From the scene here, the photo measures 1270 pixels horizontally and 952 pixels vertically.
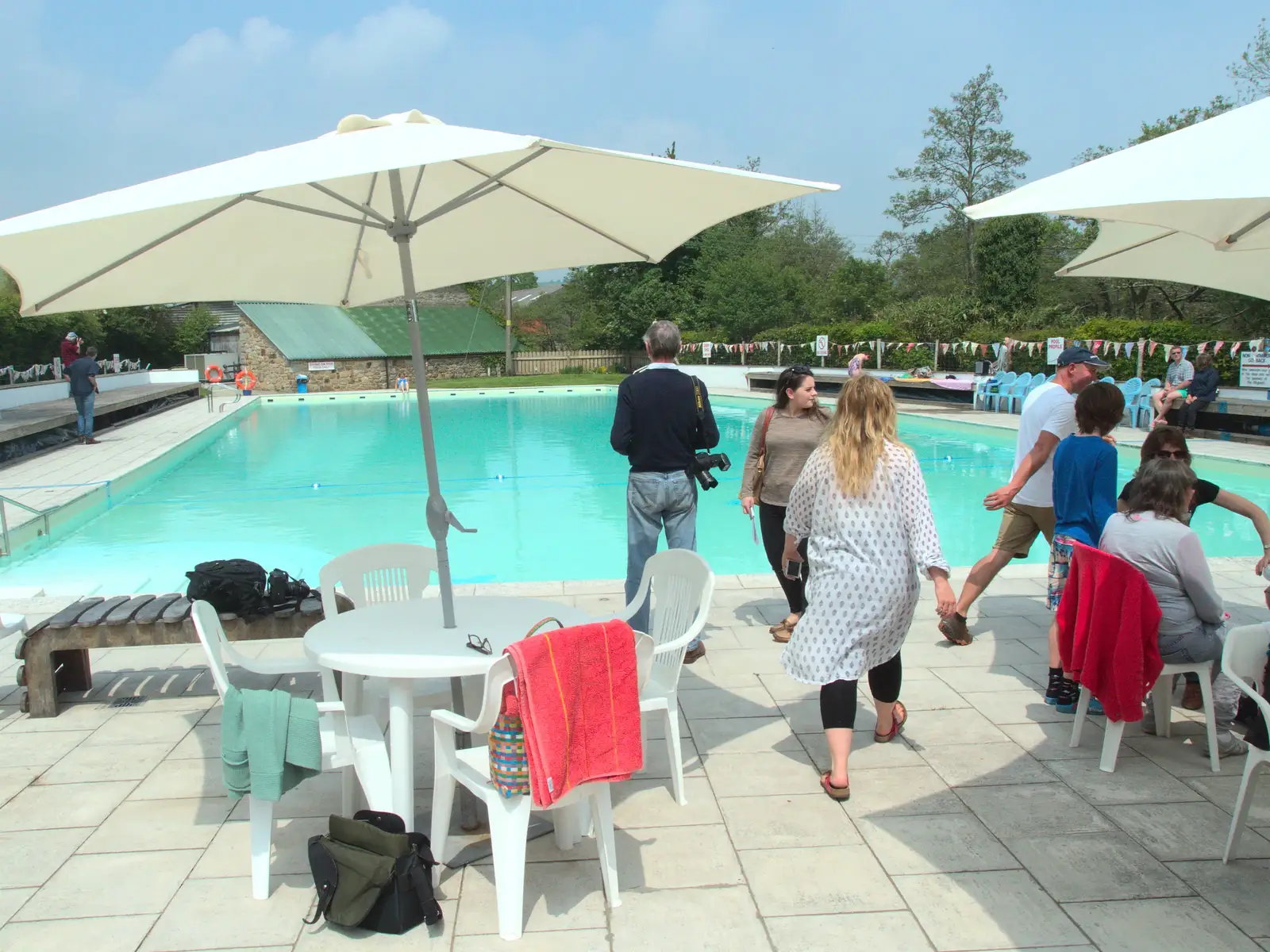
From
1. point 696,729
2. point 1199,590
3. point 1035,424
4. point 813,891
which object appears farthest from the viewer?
point 1035,424

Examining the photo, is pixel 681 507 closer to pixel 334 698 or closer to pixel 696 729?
pixel 696 729

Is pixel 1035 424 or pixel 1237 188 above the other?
pixel 1237 188

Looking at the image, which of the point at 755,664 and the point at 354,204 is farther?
the point at 755,664

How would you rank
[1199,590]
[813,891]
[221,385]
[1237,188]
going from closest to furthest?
[1237,188]
[813,891]
[1199,590]
[221,385]

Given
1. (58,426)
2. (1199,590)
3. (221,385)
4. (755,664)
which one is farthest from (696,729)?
(221,385)

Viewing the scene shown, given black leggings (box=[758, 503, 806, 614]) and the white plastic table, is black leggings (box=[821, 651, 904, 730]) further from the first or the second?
black leggings (box=[758, 503, 806, 614])

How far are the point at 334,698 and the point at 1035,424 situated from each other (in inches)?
133

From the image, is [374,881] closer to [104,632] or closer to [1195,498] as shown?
[104,632]

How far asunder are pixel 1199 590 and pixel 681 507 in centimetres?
217

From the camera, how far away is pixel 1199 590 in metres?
3.44

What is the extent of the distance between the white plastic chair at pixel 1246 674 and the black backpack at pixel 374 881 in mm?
2299

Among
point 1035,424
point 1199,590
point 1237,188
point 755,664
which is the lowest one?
point 755,664

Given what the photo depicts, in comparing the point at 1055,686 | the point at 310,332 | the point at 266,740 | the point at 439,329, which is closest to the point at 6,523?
the point at 266,740

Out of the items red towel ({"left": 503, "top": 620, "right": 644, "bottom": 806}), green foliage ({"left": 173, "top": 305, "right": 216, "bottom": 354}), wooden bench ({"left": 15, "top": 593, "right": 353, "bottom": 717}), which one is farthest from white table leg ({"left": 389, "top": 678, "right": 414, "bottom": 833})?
green foliage ({"left": 173, "top": 305, "right": 216, "bottom": 354})
